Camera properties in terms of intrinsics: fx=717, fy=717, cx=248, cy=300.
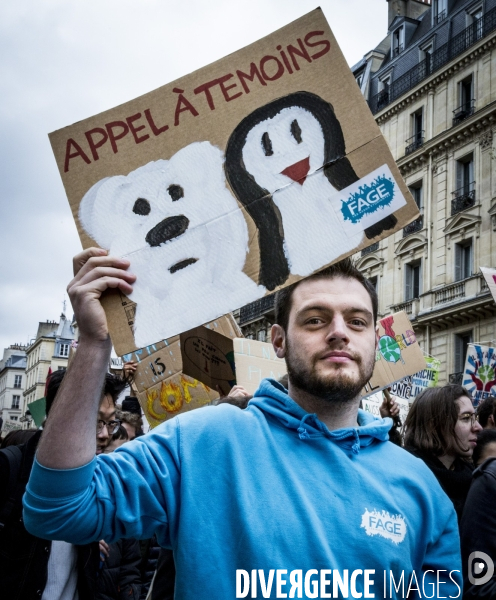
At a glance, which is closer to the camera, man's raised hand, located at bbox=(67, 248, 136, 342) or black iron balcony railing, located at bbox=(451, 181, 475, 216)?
man's raised hand, located at bbox=(67, 248, 136, 342)

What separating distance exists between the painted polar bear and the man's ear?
10.3 inches

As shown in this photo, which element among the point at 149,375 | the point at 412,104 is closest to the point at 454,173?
the point at 412,104

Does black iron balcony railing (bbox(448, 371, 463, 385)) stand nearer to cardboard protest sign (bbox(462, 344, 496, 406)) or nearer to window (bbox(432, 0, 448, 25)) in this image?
cardboard protest sign (bbox(462, 344, 496, 406))

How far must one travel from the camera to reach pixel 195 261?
2051mm

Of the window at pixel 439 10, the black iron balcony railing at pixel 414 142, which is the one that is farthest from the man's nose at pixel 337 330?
the window at pixel 439 10

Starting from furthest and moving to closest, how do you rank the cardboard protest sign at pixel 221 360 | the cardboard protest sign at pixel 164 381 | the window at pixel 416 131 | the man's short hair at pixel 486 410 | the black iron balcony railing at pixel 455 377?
the window at pixel 416 131 → the black iron balcony railing at pixel 455 377 → the man's short hair at pixel 486 410 → the cardboard protest sign at pixel 164 381 → the cardboard protest sign at pixel 221 360

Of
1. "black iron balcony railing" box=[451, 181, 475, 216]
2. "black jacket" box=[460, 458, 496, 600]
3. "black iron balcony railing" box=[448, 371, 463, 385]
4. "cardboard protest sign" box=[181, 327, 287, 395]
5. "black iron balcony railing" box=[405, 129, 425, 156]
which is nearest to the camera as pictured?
"black jacket" box=[460, 458, 496, 600]

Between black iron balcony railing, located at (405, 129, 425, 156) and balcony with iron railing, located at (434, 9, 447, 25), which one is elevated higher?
balcony with iron railing, located at (434, 9, 447, 25)

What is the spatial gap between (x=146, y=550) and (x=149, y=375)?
1304mm

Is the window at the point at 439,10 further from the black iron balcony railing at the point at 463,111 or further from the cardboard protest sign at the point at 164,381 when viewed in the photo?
the cardboard protest sign at the point at 164,381

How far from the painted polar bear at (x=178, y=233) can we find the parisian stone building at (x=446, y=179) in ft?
63.9

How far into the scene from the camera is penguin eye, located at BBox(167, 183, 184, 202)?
2.07 metres

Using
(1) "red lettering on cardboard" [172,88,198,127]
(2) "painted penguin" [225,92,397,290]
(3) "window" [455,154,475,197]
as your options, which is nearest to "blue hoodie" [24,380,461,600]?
(2) "painted penguin" [225,92,397,290]

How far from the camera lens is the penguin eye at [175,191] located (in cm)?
207
